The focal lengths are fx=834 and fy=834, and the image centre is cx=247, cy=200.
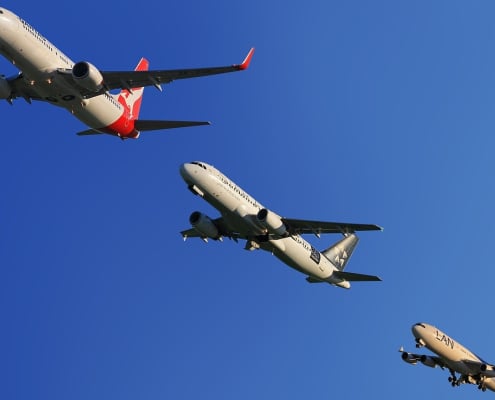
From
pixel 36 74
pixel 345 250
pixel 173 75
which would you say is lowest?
pixel 36 74

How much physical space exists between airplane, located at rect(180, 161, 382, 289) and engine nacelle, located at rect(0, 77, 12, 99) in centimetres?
1142

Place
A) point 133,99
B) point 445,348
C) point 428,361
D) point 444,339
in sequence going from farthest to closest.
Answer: point 428,361 → point 444,339 → point 445,348 → point 133,99

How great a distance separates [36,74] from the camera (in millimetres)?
45094

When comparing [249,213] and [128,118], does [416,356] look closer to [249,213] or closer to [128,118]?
[249,213]

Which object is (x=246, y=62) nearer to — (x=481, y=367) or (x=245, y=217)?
(x=245, y=217)

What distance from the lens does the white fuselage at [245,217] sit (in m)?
52.2

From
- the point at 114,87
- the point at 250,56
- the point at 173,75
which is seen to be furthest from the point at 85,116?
the point at 250,56

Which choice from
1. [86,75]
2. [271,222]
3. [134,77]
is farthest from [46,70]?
[271,222]

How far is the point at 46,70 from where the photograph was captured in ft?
148

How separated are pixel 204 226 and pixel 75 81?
54.3 ft

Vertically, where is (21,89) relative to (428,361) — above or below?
below

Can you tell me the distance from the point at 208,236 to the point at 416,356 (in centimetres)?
1966

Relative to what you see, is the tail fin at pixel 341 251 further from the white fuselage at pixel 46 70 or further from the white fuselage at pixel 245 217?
the white fuselage at pixel 46 70

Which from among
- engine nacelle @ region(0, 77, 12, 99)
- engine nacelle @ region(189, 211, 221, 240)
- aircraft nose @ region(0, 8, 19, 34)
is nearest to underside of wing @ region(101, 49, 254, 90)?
aircraft nose @ region(0, 8, 19, 34)
